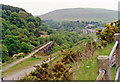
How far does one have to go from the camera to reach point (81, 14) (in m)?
42.7

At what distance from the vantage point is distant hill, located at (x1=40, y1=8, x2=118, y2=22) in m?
39.8

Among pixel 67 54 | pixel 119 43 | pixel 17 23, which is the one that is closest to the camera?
pixel 119 43

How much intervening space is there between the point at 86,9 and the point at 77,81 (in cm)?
4568

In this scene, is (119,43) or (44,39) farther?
(44,39)

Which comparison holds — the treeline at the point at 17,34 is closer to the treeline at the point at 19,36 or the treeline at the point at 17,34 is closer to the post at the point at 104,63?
the treeline at the point at 19,36

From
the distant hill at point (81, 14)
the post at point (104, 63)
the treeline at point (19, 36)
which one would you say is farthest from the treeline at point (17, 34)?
the distant hill at point (81, 14)

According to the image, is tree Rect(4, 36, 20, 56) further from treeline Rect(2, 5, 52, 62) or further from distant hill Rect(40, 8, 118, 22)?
distant hill Rect(40, 8, 118, 22)

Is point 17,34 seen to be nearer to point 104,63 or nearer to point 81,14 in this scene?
point 104,63

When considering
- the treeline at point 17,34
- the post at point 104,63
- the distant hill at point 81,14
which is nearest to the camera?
the post at point 104,63

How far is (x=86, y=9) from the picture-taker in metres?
46.5

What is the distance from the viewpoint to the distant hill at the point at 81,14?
131 ft

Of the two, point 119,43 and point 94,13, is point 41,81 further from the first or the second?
point 94,13

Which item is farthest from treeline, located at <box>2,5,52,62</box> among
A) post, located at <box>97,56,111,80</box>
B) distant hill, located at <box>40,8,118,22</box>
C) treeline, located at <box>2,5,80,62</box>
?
distant hill, located at <box>40,8,118,22</box>

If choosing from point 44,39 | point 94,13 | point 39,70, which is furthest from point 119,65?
point 94,13
